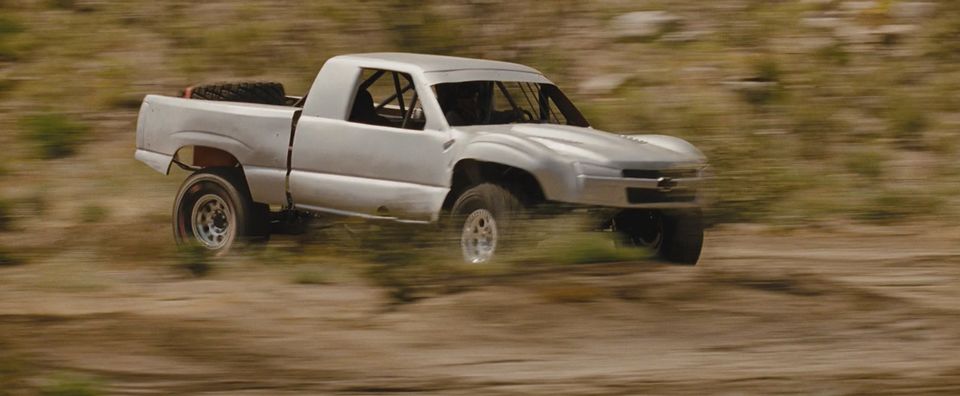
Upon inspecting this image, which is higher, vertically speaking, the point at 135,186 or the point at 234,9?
the point at 234,9

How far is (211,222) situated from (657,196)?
3512 mm

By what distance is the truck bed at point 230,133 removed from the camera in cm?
1044

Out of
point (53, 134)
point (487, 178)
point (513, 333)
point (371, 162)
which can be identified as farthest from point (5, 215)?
point (513, 333)

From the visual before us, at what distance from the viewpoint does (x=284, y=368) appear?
694cm

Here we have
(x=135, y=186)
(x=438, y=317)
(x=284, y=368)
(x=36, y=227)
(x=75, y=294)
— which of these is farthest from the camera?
(x=135, y=186)

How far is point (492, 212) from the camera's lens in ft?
30.2

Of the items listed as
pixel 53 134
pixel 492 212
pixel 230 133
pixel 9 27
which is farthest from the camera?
pixel 9 27

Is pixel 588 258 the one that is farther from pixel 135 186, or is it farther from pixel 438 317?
pixel 135 186

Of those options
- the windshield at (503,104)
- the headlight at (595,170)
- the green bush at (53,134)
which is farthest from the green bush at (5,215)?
the headlight at (595,170)

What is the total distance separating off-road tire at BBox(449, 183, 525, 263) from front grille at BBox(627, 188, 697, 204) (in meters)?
0.68

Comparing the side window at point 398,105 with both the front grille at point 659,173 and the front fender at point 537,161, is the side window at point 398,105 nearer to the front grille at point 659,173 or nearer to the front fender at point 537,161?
the front fender at point 537,161

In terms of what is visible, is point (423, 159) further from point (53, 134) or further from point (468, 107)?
point (53, 134)

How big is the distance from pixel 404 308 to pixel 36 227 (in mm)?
5669

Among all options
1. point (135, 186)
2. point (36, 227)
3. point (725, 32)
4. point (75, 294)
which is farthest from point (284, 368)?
point (725, 32)
